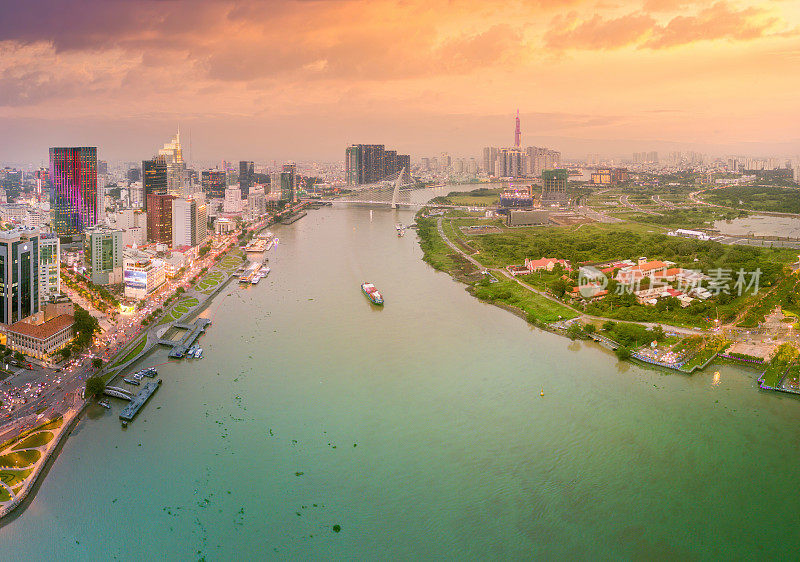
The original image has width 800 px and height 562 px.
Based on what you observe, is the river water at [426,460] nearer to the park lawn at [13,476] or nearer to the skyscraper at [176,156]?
the park lawn at [13,476]

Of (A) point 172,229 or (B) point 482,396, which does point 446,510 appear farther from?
(A) point 172,229

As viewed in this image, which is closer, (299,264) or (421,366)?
(421,366)

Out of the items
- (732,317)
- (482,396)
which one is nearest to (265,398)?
(482,396)

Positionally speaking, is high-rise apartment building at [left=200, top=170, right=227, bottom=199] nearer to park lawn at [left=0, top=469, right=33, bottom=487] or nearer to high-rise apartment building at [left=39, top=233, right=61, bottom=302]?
high-rise apartment building at [left=39, top=233, right=61, bottom=302]

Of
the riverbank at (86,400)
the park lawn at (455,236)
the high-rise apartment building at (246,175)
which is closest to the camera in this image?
the riverbank at (86,400)

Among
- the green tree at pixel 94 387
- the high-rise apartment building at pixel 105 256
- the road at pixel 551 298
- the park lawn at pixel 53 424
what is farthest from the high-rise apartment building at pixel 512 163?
the park lawn at pixel 53 424

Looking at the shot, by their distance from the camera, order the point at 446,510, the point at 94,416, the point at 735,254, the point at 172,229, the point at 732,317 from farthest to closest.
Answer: the point at 172,229 < the point at 735,254 < the point at 732,317 < the point at 94,416 < the point at 446,510
